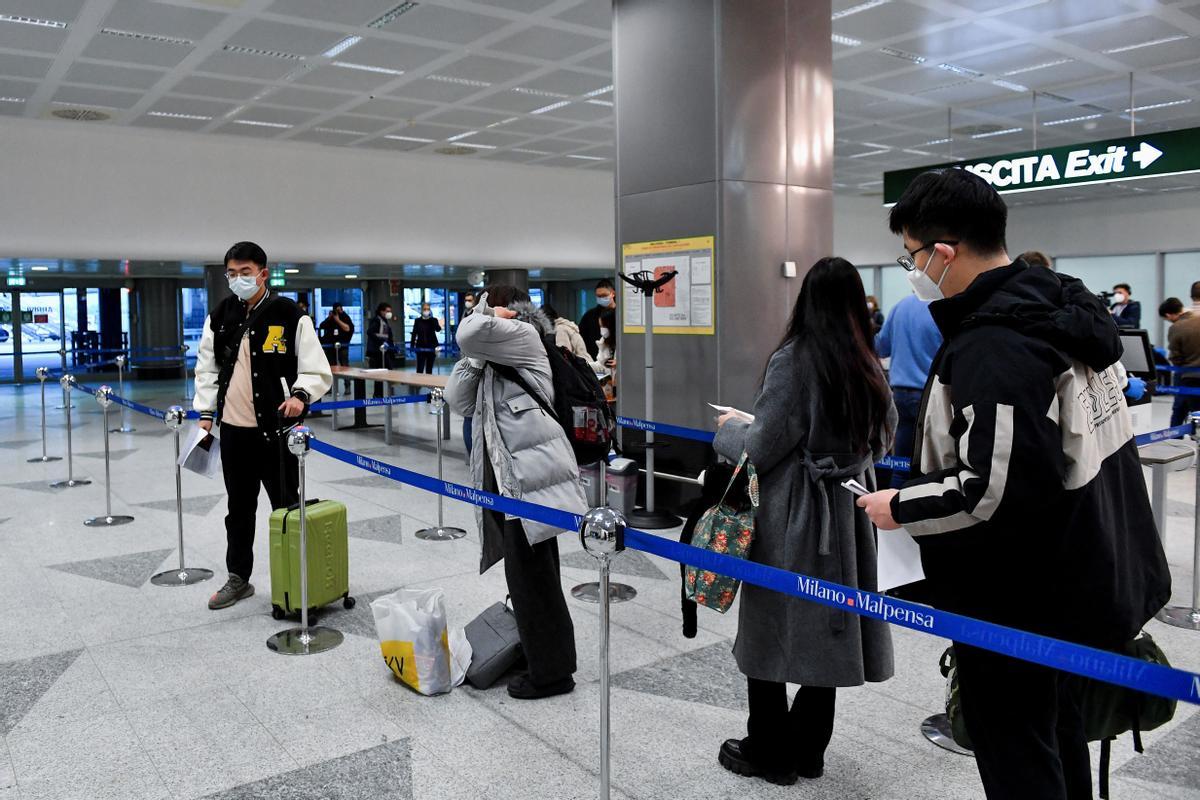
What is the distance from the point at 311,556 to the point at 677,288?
3.32m

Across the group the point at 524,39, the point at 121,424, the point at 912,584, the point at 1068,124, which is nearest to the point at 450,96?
the point at 524,39

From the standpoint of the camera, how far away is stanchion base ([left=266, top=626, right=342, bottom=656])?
13.6 ft

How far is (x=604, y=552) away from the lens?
8.29 ft

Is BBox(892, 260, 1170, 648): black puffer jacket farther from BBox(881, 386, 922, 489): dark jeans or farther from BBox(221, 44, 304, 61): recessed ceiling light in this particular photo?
BBox(221, 44, 304, 61): recessed ceiling light

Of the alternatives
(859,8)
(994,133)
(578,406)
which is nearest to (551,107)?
(859,8)

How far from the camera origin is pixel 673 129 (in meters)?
6.43

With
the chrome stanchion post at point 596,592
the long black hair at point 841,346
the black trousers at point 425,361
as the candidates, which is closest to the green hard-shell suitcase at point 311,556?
the chrome stanchion post at point 596,592

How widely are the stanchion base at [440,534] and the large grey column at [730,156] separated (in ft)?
5.59

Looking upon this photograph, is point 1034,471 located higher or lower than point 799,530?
higher

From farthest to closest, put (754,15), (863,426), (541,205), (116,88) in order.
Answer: (541,205), (116,88), (754,15), (863,426)

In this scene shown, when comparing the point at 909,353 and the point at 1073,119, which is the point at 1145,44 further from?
the point at 909,353

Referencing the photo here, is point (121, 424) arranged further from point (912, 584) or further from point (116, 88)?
point (912, 584)

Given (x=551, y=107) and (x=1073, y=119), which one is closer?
(x=551, y=107)

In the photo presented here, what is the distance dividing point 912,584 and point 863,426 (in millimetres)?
624
